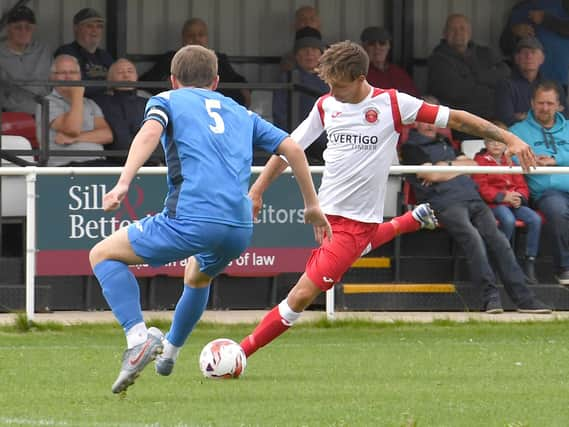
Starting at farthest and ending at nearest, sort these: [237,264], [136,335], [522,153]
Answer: [237,264]
[522,153]
[136,335]

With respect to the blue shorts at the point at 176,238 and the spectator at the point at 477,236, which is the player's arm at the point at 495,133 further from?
the spectator at the point at 477,236

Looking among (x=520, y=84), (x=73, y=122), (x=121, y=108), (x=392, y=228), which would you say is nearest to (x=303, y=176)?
(x=392, y=228)

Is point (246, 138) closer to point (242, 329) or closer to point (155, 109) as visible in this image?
point (155, 109)

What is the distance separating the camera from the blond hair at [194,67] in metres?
8.36

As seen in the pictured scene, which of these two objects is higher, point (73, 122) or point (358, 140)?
point (358, 140)

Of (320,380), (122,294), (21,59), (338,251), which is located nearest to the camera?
(122,294)

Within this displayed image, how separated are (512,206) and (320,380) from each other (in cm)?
487

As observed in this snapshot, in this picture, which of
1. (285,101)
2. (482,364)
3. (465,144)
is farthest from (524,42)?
(482,364)

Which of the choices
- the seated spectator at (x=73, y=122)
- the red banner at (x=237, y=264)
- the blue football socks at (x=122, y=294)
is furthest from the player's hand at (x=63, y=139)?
Result: the blue football socks at (x=122, y=294)

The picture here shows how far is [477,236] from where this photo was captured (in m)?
13.6

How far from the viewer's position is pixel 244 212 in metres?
8.34

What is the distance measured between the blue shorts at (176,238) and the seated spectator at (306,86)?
19.8 feet

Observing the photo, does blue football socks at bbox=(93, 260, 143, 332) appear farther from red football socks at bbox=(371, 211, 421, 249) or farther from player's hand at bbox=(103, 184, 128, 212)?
red football socks at bbox=(371, 211, 421, 249)

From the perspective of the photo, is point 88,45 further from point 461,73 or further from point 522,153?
point 522,153
